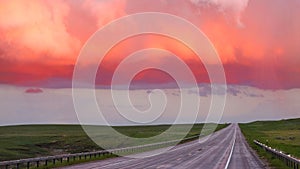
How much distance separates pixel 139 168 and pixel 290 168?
939 centimetres

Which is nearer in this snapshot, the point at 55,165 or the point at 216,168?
the point at 216,168

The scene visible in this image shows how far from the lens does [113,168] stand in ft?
110

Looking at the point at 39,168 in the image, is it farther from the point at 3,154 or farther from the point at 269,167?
the point at 3,154

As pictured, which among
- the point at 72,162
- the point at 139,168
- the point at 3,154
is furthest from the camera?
the point at 3,154

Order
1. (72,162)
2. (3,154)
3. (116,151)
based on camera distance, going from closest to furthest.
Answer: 1. (72,162)
2. (116,151)
3. (3,154)

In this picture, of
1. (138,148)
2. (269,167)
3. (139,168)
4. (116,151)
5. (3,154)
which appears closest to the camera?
(139,168)

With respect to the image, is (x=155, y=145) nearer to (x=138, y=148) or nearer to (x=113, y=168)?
(x=138, y=148)

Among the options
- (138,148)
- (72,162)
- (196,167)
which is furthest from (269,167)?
(138,148)

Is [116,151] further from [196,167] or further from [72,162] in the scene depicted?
[196,167]

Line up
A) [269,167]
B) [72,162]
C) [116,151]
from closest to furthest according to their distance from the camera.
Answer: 1. [269,167]
2. [72,162]
3. [116,151]

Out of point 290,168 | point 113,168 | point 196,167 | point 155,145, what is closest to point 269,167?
point 290,168

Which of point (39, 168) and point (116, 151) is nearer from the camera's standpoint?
point (39, 168)

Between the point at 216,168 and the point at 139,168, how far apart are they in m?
4.77

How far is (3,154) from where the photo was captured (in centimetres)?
6819
